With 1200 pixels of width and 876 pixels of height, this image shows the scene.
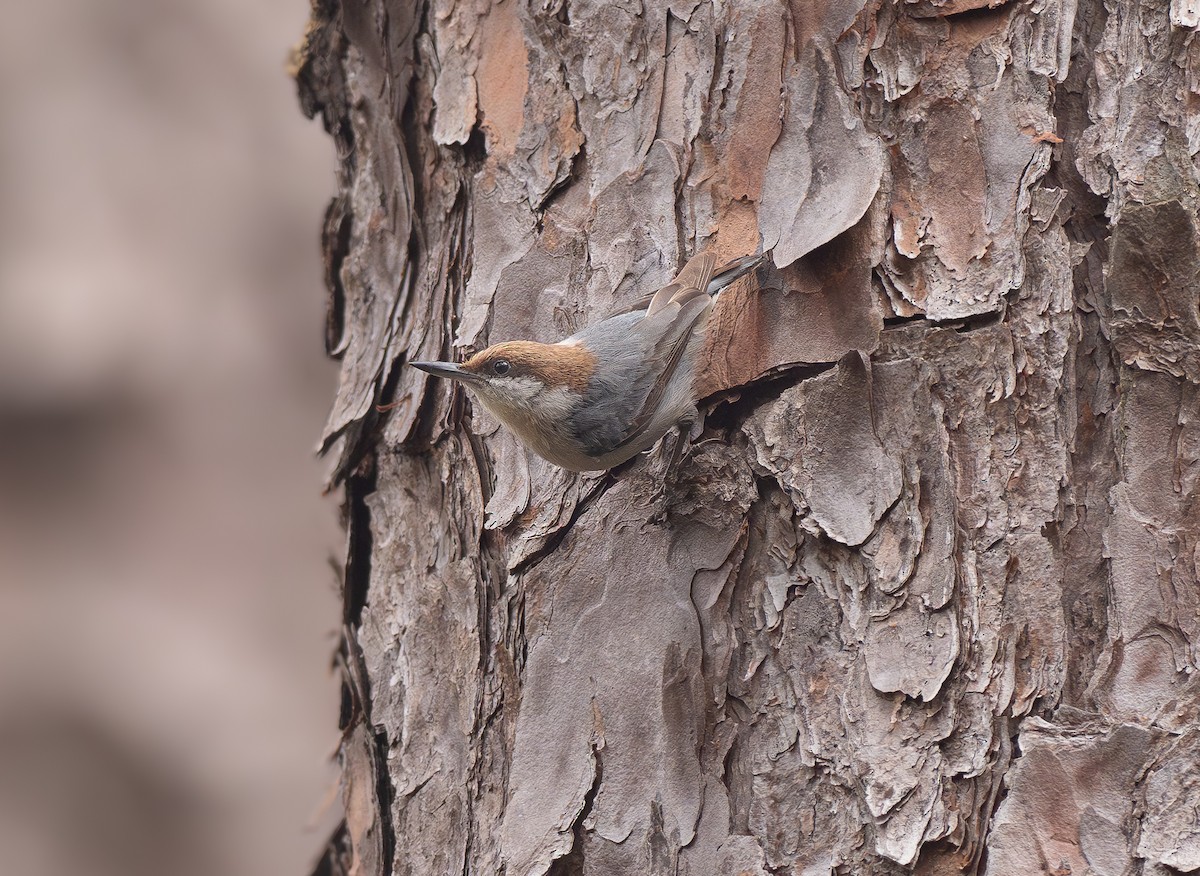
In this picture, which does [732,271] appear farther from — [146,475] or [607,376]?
[146,475]

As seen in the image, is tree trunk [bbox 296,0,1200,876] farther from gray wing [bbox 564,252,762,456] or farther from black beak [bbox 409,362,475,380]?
black beak [bbox 409,362,475,380]

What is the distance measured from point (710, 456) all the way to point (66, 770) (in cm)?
318

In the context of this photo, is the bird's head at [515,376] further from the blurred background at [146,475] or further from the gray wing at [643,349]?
the blurred background at [146,475]

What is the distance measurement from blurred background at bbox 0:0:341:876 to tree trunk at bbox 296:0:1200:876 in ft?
5.95

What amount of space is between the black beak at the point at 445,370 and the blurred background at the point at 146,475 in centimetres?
175

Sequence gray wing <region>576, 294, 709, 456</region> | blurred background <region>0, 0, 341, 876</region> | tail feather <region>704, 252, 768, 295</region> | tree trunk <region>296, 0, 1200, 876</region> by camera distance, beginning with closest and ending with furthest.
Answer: tree trunk <region>296, 0, 1200, 876</region> < tail feather <region>704, 252, 768, 295</region> < gray wing <region>576, 294, 709, 456</region> < blurred background <region>0, 0, 341, 876</region>

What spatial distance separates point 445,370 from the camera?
201cm

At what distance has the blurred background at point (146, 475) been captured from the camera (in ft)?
12.2

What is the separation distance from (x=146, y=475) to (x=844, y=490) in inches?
122

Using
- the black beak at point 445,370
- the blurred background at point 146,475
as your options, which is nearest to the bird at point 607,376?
the black beak at point 445,370

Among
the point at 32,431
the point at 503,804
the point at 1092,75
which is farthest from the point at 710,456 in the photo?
the point at 32,431

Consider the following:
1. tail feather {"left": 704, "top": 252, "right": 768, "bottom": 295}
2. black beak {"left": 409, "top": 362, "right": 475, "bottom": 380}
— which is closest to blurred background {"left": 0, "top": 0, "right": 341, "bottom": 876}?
black beak {"left": 409, "top": 362, "right": 475, "bottom": 380}

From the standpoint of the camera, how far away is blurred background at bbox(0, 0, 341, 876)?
371cm

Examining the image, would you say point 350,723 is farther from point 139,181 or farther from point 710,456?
point 139,181
